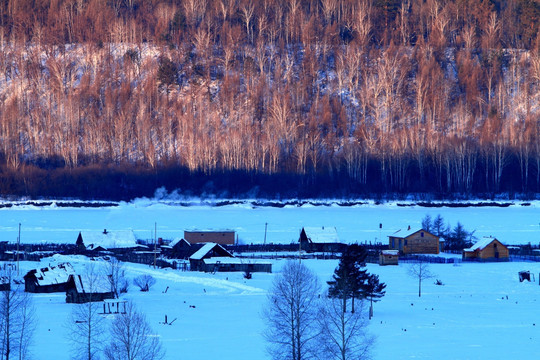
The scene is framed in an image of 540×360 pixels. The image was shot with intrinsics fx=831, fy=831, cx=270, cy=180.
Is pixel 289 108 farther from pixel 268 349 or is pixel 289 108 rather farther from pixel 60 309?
pixel 268 349

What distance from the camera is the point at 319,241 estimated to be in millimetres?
48750

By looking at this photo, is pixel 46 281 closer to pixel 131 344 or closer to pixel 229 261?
pixel 229 261

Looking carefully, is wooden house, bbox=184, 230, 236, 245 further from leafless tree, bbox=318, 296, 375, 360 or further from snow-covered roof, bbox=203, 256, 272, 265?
leafless tree, bbox=318, 296, 375, 360

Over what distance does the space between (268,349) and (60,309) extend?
995 centimetres

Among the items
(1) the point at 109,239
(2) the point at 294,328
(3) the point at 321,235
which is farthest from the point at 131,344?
(3) the point at 321,235

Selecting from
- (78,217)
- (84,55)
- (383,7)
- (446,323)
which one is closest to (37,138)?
(84,55)

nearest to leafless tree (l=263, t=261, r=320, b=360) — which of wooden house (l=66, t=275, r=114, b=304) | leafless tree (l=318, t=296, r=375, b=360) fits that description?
leafless tree (l=318, t=296, r=375, b=360)

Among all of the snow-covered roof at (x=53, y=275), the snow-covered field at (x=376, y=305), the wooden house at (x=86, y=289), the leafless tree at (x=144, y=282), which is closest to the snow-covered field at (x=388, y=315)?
the snow-covered field at (x=376, y=305)

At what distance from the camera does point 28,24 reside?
112 meters

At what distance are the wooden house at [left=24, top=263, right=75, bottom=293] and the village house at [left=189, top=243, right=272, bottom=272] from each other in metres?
8.21

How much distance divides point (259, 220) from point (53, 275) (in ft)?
93.1

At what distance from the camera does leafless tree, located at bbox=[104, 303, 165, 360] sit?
18.2 metres

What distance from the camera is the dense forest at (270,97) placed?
8338 centimetres

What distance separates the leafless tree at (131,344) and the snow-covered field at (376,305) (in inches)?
22.9
